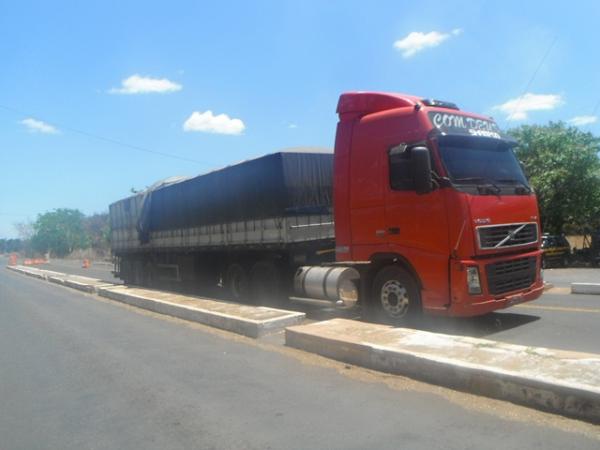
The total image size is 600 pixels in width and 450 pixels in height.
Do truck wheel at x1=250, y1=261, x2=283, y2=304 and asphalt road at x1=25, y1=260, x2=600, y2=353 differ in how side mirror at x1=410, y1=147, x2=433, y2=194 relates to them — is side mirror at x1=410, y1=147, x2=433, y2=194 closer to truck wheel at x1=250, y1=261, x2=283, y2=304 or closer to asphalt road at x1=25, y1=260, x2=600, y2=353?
asphalt road at x1=25, y1=260, x2=600, y2=353

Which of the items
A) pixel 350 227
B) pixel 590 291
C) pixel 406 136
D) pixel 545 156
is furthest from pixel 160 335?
pixel 545 156

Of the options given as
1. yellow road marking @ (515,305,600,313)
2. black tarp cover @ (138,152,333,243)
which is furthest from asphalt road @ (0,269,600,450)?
yellow road marking @ (515,305,600,313)

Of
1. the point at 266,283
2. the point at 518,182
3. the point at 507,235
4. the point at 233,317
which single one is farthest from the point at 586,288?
the point at 233,317

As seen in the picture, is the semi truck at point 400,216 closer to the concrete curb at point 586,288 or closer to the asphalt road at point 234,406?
the asphalt road at point 234,406

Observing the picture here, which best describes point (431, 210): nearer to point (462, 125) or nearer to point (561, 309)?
point (462, 125)

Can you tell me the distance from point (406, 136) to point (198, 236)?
811 cm

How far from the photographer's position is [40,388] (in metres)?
5.84

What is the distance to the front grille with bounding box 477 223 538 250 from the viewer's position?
6.75 metres

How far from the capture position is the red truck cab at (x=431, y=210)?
6766 millimetres

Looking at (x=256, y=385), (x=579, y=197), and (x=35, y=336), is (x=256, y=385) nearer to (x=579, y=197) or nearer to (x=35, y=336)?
(x=35, y=336)

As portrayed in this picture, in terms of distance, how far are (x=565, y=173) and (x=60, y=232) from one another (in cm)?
8192

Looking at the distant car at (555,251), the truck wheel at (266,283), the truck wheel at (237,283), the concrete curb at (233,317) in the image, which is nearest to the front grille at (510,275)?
the concrete curb at (233,317)

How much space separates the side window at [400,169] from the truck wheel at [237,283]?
17.9ft

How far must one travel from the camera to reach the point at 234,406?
4871 millimetres
